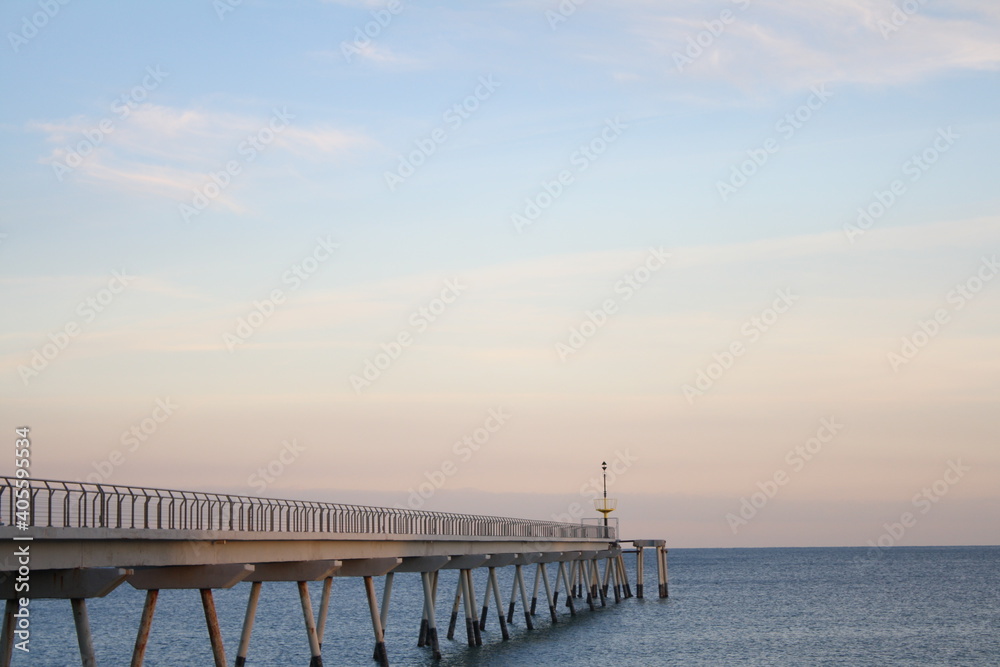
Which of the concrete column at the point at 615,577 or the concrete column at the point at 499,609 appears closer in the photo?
the concrete column at the point at 499,609

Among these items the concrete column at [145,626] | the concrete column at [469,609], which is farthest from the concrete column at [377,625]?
the concrete column at [145,626]

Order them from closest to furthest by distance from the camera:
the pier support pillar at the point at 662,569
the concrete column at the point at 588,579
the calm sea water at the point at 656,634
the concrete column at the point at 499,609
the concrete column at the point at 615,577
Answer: the calm sea water at the point at 656,634 → the concrete column at the point at 499,609 → the concrete column at the point at 588,579 → the concrete column at the point at 615,577 → the pier support pillar at the point at 662,569

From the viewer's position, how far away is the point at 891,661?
56.5m

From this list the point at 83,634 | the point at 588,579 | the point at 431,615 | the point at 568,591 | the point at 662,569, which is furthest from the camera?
the point at 662,569

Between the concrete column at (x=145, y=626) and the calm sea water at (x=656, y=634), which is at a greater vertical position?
the concrete column at (x=145, y=626)

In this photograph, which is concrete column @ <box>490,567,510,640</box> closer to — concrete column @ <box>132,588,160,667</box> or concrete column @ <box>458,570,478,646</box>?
concrete column @ <box>458,570,478,646</box>

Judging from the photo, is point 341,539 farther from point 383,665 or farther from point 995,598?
point 995,598

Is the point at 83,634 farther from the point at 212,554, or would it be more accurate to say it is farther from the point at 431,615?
the point at 431,615

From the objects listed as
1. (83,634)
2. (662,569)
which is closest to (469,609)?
(83,634)

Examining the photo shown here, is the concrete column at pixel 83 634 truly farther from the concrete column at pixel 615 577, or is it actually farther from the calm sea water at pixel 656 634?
the concrete column at pixel 615 577

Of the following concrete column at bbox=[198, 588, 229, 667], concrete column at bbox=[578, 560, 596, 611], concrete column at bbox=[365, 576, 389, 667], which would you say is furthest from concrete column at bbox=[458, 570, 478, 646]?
concrete column at bbox=[578, 560, 596, 611]

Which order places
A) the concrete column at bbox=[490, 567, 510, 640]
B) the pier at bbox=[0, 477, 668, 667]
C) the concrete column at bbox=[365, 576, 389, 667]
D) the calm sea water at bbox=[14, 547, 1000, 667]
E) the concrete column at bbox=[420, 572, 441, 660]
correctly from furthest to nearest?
the concrete column at bbox=[490, 567, 510, 640], the calm sea water at bbox=[14, 547, 1000, 667], the concrete column at bbox=[420, 572, 441, 660], the concrete column at bbox=[365, 576, 389, 667], the pier at bbox=[0, 477, 668, 667]

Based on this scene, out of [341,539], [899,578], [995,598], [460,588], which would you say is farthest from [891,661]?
[899,578]

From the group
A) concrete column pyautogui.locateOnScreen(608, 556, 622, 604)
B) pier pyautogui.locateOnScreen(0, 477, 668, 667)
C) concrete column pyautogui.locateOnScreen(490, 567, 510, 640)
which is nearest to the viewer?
pier pyautogui.locateOnScreen(0, 477, 668, 667)
